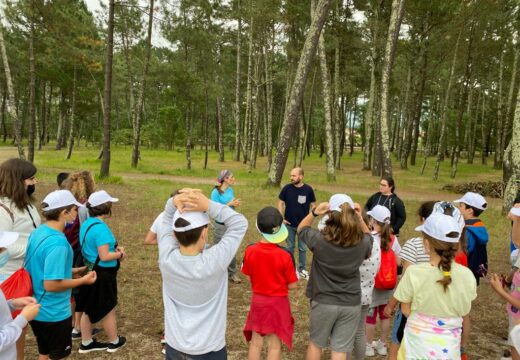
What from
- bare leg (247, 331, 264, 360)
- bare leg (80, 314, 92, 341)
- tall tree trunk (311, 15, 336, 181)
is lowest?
bare leg (80, 314, 92, 341)

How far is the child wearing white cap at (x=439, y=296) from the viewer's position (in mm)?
2754

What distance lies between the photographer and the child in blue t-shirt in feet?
9.77

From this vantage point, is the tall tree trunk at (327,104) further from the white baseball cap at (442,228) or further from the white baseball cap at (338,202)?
the white baseball cap at (442,228)

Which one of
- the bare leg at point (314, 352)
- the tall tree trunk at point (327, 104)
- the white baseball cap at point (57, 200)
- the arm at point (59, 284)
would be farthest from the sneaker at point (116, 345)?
the tall tree trunk at point (327, 104)

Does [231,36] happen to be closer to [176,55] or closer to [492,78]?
[176,55]

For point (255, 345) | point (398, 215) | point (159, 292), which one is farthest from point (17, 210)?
→ point (398, 215)

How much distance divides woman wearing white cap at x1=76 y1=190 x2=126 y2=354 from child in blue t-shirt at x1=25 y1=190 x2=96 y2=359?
608mm

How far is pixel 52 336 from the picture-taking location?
318cm

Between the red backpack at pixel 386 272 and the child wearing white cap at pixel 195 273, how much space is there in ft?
6.79

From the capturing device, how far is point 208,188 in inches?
619

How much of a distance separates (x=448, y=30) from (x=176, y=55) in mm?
17089

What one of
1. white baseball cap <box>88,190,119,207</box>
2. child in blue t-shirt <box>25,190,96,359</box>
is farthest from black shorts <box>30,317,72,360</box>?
white baseball cap <box>88,190,119,207</box>

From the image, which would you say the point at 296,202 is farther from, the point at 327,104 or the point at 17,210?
the point at 327,104

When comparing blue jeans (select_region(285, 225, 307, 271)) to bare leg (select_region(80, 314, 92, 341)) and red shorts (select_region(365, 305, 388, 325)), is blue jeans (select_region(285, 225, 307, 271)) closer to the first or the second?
red shorts (select_region(365, 305, 388, 325))
